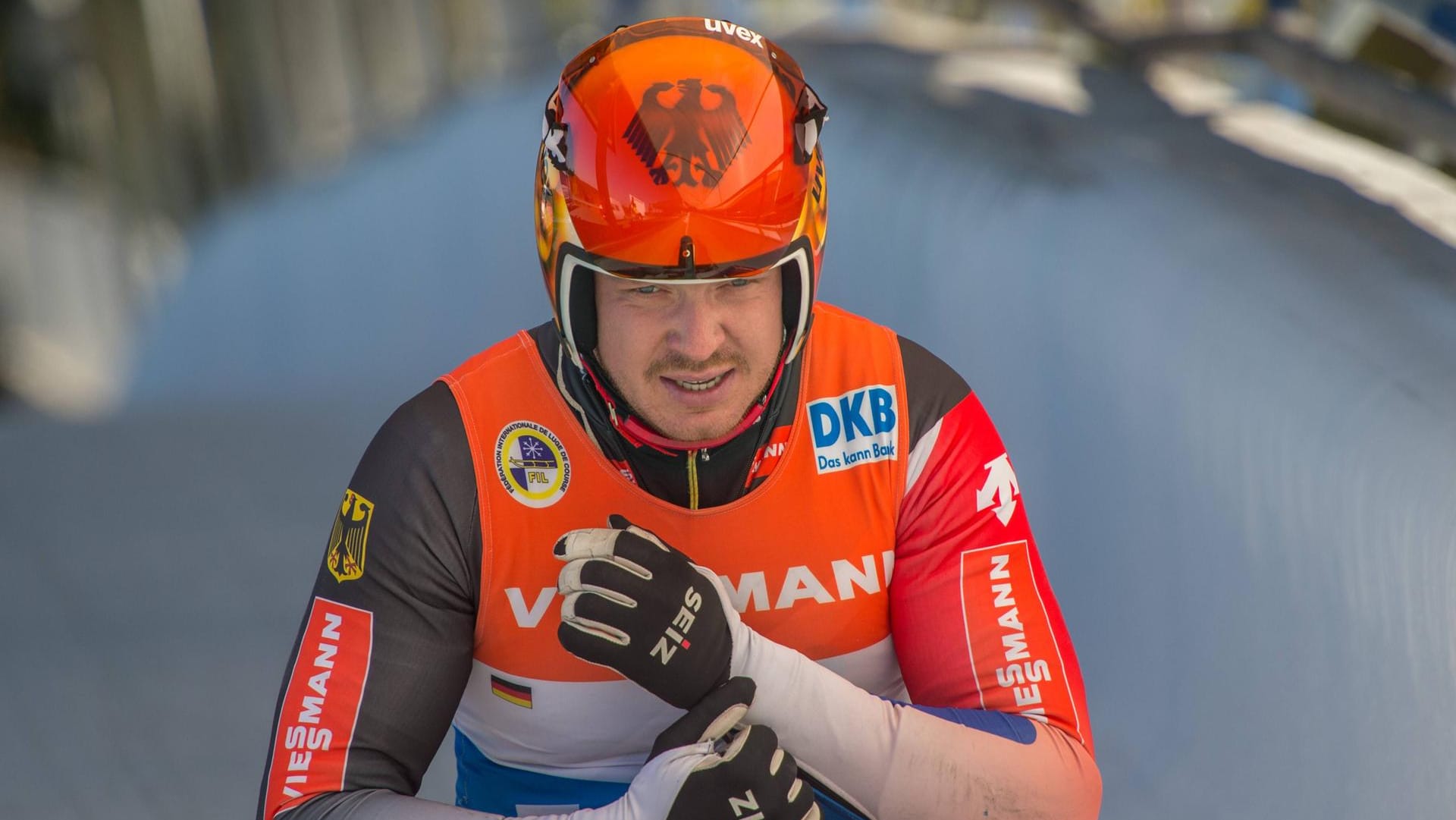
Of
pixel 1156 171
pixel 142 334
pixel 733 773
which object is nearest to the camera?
pixel 733 773

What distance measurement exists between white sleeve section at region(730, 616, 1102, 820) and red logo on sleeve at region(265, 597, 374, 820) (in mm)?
492

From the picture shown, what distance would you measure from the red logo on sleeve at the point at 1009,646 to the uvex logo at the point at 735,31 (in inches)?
30.4

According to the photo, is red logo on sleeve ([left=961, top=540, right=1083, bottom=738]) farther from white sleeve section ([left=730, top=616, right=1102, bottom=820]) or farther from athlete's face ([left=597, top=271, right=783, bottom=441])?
athlete's face ([left=597, top=271, right=783, bottom=441])

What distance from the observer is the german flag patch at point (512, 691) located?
1.93m

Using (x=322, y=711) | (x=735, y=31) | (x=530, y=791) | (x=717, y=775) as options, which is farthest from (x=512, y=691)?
(x=735, y=31)

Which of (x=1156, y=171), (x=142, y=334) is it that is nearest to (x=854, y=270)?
(x=1156, y=171)

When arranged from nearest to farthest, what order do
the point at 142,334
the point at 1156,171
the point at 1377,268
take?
1. the point at 1377,268
2. the point at 1156,171
3. the point at 142,334

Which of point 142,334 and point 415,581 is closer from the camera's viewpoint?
point 415,581

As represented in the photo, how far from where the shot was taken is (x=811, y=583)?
1956 mm

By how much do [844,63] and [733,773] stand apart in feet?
20.0

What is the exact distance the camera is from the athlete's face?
176 cm

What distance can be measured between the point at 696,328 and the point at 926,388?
1.42ft

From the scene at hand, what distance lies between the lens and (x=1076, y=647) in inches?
156

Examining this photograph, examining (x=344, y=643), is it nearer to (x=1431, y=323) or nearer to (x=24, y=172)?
(x=1431, y=323)
